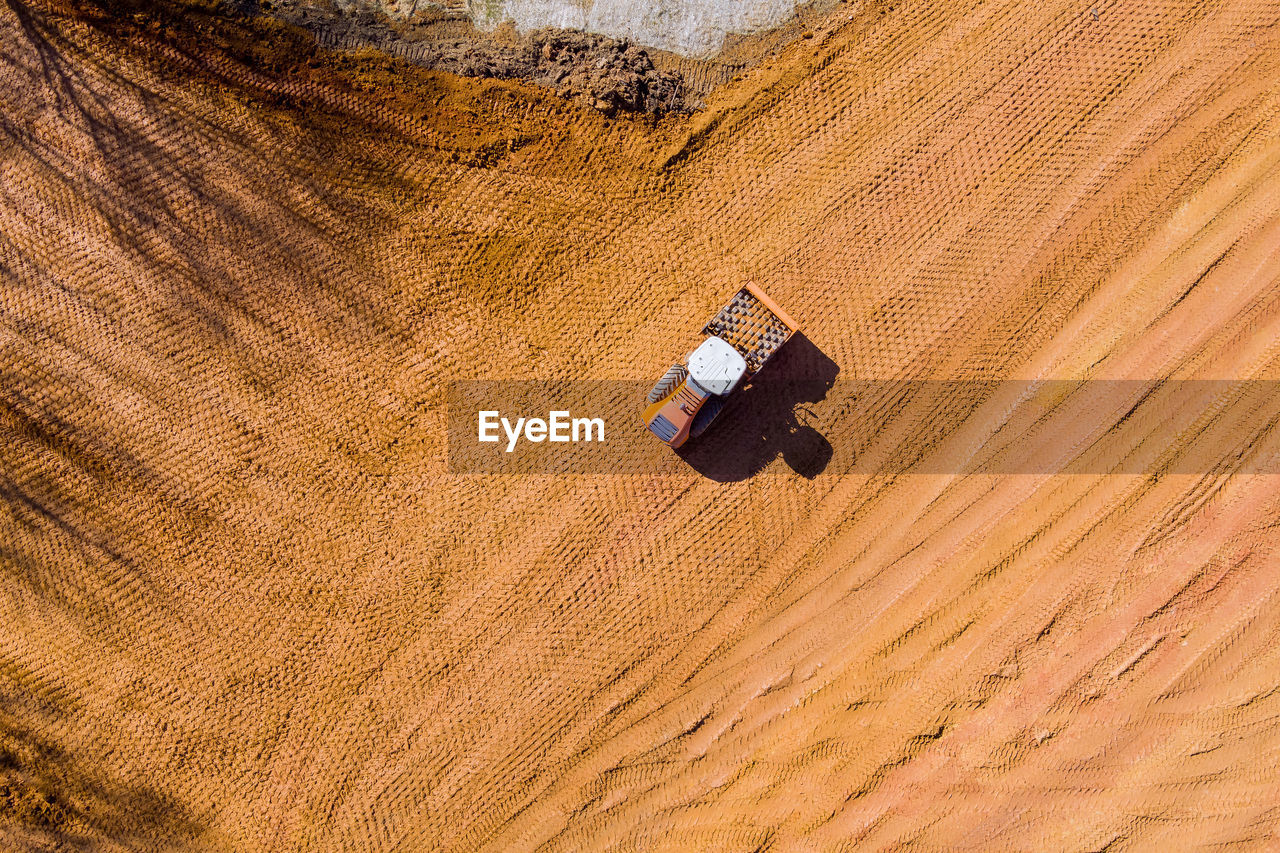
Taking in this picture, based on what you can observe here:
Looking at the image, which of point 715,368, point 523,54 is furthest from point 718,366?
point 523,54

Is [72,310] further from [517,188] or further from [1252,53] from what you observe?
[1252,53]

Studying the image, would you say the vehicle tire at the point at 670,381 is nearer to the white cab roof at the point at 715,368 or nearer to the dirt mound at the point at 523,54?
the white cab roof at the point at 715,368

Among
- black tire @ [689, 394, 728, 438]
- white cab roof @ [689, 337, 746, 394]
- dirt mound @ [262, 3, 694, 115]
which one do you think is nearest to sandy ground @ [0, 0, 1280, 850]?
dirt mound @ [262, 3, 694, 115]

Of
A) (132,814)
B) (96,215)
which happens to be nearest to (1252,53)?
(96,215)

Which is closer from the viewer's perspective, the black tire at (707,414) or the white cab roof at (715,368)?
the white cab roof at (715,368)

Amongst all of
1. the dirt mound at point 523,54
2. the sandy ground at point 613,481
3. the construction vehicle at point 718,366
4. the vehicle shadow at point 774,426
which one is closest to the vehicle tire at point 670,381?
the construction vehicle at point 718,366

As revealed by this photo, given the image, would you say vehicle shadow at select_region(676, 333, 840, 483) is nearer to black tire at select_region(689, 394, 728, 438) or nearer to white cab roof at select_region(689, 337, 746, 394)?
black tire at select_region(689, 394, 728, 438)

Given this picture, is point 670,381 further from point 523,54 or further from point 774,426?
point 523,54
